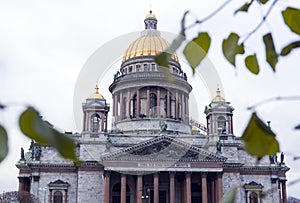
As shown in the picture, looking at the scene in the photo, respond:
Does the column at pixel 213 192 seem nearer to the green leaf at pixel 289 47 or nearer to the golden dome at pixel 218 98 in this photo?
the golden dome at pixel 218 98

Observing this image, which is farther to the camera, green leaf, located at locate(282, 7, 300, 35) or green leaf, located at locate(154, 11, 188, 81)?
green leaf, located at locate(282, 7, 300, 35)

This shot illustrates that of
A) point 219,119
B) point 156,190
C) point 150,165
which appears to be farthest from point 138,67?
point 156,190

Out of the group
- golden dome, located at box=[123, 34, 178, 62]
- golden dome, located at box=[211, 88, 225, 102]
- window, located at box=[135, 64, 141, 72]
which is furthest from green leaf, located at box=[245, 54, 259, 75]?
window, located at box=[135, 64, 141, 72]

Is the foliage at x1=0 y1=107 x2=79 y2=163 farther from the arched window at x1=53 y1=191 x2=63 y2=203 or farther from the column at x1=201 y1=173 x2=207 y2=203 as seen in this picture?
the arched window at x1=53 y1=191 x2=63 y2=203

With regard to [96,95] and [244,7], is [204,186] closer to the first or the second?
[96,95]

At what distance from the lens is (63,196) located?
4344cm

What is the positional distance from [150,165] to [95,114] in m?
7.32

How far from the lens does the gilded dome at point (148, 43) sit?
51.4 meters

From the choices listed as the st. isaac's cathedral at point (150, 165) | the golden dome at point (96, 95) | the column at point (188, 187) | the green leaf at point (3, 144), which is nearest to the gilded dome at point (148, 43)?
the st. isaac's cathedral at point (150, 165)

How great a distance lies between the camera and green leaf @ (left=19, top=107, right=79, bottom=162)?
1.18m

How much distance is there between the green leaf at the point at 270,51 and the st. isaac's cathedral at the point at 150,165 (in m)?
37.2

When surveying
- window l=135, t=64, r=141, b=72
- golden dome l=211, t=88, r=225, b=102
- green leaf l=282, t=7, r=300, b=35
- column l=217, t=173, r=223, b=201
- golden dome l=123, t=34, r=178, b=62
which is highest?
golden dome l=123, t=34, r=178, b=62

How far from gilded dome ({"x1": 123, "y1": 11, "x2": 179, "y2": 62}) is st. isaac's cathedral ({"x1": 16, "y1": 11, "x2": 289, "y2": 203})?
19.5 feet

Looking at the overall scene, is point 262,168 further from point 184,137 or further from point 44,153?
point 44,153
